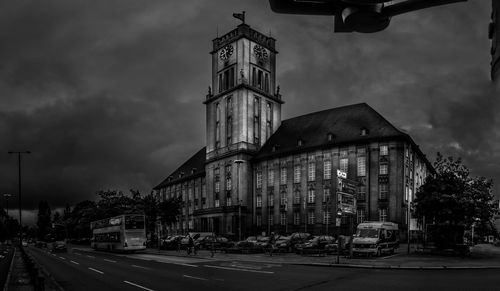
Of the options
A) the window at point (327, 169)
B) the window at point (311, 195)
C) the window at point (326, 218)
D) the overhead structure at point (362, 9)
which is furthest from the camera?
the window at point (311, 195)

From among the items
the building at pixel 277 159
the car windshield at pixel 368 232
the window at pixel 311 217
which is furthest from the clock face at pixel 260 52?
the car windshield at pixel 368 232

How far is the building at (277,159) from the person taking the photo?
219ft

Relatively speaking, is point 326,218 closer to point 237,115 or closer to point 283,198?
point 283,198

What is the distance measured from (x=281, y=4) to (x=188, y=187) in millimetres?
107872

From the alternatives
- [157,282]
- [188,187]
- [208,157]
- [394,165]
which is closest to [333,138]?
[394,165]

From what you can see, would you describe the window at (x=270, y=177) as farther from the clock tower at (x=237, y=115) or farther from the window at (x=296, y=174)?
the window at (x=296, y=174)

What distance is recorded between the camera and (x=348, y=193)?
36.2 metres

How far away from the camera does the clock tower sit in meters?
85.0

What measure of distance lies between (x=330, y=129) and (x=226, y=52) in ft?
95.1

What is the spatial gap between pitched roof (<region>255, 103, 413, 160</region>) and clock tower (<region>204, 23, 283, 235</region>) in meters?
3.88

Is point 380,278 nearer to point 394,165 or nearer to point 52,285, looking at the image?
point 52,285

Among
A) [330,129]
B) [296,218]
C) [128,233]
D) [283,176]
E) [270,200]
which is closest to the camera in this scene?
[128,233]

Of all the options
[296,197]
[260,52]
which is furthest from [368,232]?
[260,52]

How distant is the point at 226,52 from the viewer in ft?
305
